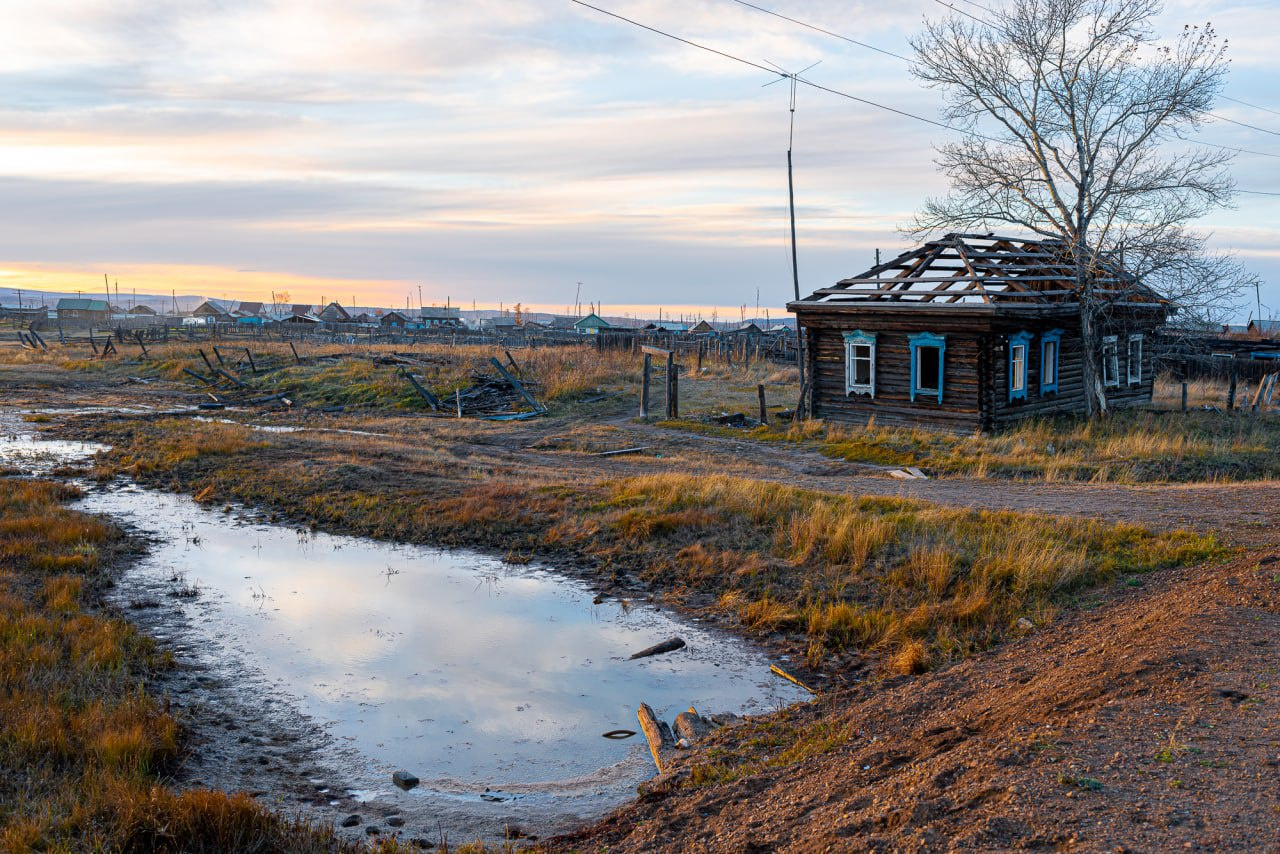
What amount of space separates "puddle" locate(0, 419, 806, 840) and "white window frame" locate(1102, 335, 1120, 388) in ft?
65.3

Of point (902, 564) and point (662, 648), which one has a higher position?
point (902, 564)

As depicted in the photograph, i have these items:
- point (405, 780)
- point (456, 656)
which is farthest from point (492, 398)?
point (405, 780)

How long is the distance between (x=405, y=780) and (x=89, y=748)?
2148mm

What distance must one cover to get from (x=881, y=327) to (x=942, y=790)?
63.5 ft

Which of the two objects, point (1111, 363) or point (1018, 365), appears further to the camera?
point (1111, 363)

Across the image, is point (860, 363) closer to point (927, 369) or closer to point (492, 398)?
point (927, 369)

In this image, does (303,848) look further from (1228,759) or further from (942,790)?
(1228,759)

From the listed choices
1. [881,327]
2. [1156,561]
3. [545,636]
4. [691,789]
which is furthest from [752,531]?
[881,327]

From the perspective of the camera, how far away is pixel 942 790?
511 cm

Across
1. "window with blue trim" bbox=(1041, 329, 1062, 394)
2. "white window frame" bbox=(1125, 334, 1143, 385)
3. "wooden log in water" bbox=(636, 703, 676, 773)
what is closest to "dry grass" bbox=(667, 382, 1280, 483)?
"window with blue trim" bbox=(1041, 329, 1062, 394)

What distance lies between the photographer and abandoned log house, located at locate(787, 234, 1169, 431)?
21781mm

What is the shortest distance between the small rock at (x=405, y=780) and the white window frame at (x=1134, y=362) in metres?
25.9

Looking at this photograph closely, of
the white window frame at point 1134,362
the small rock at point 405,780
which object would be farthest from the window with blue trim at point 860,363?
the small rock at point 405,780

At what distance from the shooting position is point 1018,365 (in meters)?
22.5
